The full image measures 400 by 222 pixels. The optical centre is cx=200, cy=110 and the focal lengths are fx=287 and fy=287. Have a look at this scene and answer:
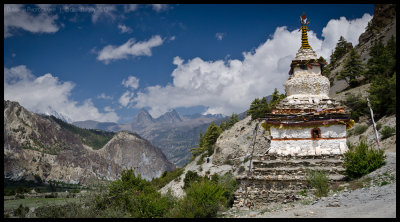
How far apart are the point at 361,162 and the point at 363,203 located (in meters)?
4.64

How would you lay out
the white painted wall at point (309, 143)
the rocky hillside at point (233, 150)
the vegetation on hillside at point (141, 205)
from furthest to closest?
the rocky hillside at point (233, 150) < the white painted wall at point (309, 143) < the vegetation on hillside at point (141, 205)

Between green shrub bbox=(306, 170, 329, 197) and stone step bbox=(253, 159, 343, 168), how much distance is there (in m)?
1.40

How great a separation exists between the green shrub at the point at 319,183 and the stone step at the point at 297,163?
4.59ft

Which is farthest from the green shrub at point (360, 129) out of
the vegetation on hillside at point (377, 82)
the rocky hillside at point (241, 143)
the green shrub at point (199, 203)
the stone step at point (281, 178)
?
the green shrub at point (199, 203)

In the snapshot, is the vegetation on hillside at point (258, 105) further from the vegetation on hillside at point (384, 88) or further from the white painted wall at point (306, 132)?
the white painted wall at point (306, 132)

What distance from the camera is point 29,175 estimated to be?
472ft

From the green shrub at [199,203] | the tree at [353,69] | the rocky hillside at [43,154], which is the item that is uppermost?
the tree at [353,69]

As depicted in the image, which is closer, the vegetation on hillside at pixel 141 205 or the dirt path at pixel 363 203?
the dirt path at pixel 363 203

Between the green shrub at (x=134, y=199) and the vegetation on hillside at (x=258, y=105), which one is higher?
the vegetation on hillside at (x=258, y=105)

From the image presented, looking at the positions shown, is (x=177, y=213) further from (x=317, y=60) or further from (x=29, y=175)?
(x=29, y=175)

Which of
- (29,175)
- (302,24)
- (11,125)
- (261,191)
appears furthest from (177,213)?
(11,125)

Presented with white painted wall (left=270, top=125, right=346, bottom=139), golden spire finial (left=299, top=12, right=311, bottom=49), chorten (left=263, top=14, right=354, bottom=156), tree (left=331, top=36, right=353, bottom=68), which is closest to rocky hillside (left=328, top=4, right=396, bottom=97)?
tree (left=331, top=36, right=353, bottom=68)

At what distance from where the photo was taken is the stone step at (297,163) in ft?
50.0

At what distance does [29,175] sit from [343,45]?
15010cm
